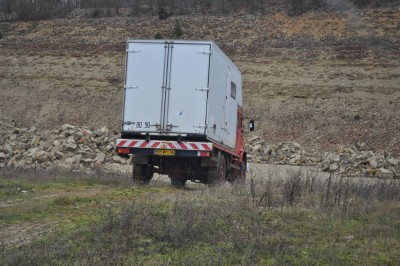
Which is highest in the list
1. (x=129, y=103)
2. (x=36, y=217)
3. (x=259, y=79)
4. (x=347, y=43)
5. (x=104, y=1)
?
(x=104, y=1)

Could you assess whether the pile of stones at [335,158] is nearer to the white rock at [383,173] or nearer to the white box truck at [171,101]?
the white rock at [383,173]

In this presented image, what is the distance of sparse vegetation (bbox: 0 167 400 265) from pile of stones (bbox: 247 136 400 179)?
19.3 m

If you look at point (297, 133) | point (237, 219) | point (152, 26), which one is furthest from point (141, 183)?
point (152, 26)

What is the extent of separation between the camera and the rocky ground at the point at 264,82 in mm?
35250

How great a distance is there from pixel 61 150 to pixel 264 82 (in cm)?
2209

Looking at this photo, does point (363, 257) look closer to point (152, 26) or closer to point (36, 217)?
point (36, 217)

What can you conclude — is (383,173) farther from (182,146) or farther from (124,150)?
(124,150)

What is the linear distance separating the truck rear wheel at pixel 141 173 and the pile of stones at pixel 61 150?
8.46m

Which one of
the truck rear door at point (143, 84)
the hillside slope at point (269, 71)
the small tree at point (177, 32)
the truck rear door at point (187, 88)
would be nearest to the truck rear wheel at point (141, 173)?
the truck rear door at point (143, 84)

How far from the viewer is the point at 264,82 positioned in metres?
46.9

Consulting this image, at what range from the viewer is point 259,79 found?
47281 mm

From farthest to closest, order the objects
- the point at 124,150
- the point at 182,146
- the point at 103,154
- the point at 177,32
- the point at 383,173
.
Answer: the point at 177,32 < the point at 103,154 < the point at 383,173 < the point at 124,150 < the point at 182,146

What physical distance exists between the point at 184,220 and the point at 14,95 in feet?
152

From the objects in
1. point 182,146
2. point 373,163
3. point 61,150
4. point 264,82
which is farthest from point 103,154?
point 264,82
